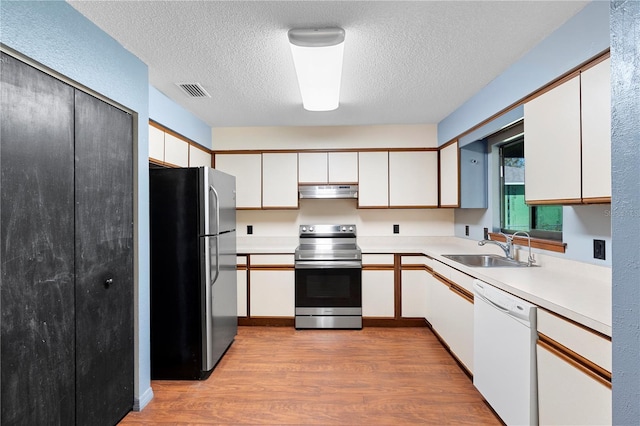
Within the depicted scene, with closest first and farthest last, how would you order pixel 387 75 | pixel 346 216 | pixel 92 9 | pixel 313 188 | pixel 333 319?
pixel 92 9, pixel 387 75, pixel 333 319, pixel 313 188, pixel 346 216

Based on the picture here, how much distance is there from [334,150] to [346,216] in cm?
86

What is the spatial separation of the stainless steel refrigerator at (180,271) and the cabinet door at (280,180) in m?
1.45

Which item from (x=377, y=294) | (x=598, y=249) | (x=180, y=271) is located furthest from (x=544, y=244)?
(x=180, y=271)

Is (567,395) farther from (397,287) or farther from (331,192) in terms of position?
(331,192)

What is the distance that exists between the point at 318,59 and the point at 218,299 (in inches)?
79.2

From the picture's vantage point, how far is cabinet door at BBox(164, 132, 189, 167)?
2820 millimetres

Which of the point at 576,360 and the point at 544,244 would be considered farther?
the point at 544,244

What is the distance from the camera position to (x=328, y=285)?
352 centimetres

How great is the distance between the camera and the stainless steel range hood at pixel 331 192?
150 inches

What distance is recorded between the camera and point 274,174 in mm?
3920

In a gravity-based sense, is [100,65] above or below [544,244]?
above

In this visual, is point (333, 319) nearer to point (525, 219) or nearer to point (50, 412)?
point (525, 219)

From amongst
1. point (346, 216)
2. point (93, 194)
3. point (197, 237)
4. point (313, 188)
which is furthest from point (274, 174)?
point (93, 194)

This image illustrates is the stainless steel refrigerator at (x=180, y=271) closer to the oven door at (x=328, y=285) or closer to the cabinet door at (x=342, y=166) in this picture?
the oven door at (x=328, y=285)
